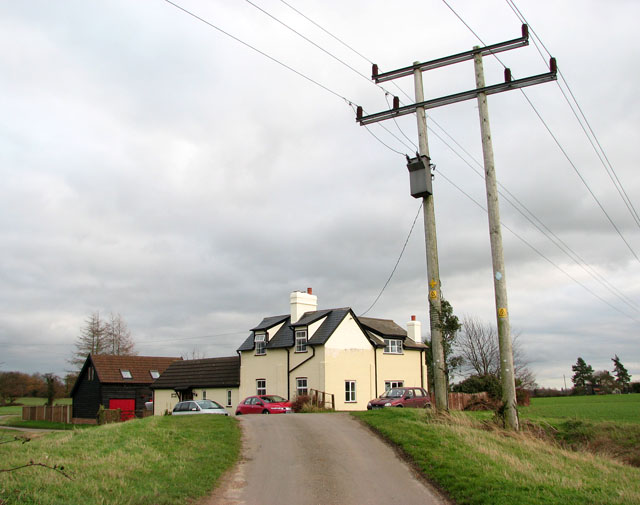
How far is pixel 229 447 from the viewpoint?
15.2 m

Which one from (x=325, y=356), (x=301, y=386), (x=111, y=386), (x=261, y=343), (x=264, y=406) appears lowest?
(x=264, y=406)

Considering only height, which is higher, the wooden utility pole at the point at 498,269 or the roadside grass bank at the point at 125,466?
the wooden utility pole at the point at 498,269

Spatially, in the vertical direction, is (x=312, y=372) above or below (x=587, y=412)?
above

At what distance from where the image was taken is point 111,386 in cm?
5059

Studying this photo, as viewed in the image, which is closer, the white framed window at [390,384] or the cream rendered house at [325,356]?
the cream rendered house at [325,356]

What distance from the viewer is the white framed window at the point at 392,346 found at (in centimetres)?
4019

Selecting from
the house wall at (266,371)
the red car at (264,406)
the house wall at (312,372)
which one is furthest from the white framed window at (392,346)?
the red car at (264,406)

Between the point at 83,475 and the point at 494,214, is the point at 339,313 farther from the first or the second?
the point at 83,475

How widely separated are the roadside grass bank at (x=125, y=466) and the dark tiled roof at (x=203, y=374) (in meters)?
24.0

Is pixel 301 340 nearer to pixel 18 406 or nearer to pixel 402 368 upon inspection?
pixel 402 368

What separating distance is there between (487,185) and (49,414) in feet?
173

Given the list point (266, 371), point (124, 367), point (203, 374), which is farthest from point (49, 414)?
point (266, 371)

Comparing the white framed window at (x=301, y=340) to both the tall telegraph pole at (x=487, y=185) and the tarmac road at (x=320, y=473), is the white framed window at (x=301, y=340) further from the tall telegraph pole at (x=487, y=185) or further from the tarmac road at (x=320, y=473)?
the tall telegraph pole at (x=487, y=185)

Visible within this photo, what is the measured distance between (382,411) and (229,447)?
7.77 meters
